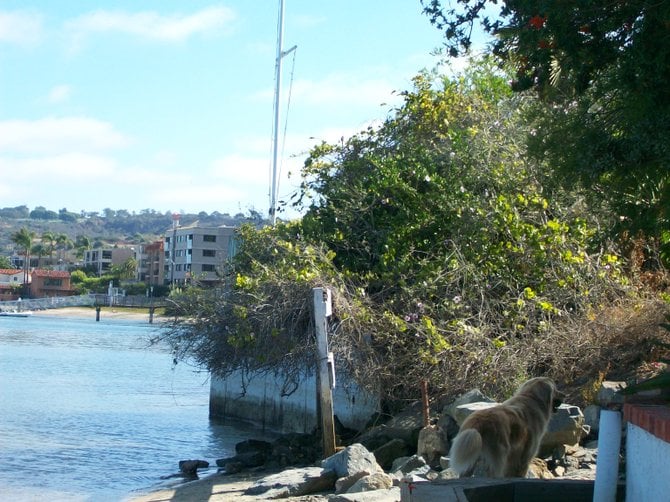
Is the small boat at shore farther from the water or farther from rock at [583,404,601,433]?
rock at [583,404,601,433]

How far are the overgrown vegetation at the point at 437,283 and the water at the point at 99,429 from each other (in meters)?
2.78

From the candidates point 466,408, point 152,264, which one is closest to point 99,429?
point 466,408

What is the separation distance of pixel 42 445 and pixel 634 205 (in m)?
15.9

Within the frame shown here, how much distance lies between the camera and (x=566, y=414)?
11625mm

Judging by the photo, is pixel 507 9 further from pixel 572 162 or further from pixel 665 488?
pixel 665 488

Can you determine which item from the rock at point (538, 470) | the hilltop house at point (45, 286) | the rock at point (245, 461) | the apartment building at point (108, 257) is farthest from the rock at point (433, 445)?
the apartment building at point (108, 257)

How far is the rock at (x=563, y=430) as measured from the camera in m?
11.5

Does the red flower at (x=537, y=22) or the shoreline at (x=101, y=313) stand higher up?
the red flower at (x=537, y=22)

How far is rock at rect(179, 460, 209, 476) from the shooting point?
1727 cm

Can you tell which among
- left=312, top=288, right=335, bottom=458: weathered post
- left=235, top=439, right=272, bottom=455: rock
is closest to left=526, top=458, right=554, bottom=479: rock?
left=312, top=288, right=335, bottom=458: weathered post

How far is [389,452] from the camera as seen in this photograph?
13945 millimetres

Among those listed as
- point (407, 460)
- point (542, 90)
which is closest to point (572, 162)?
point (542, 90)

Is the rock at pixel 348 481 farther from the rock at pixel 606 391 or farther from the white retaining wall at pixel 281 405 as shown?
the white retaining wall at pixel 281 405

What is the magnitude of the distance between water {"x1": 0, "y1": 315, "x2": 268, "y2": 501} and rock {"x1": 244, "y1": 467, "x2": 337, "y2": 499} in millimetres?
3664
